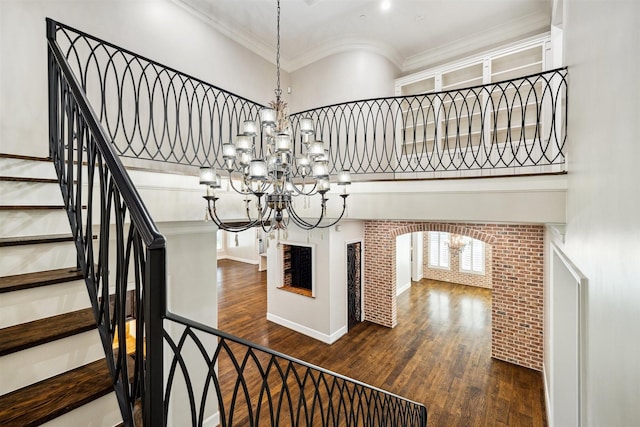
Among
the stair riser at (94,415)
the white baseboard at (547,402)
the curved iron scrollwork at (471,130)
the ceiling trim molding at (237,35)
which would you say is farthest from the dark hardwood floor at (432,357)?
the ceiling trim molding at (237,35)

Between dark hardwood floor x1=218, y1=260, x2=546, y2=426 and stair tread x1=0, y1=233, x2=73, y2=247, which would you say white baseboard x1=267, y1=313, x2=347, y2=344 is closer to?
dark hardwood floor x1=218, y1=260, x2=546, y2=426

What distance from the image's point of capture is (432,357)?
198 inches

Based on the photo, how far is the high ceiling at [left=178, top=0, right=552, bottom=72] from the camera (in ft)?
14.1

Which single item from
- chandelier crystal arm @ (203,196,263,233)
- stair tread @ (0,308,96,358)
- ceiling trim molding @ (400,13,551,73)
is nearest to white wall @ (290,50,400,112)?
ceiling trim molding @ (400,13,551,73)

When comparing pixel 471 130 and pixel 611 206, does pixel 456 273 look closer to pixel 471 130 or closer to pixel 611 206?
pixel 471 130

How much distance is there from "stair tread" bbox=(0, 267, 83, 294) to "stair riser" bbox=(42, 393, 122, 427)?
661 millimetres

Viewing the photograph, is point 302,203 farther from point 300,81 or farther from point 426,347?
point 426,347

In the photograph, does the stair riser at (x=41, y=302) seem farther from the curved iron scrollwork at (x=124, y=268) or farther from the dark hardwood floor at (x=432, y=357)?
the dark hardwood floor at (x=432, y=357)

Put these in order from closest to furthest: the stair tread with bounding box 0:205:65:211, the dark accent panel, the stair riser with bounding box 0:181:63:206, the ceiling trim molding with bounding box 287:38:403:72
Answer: the stair tread with bounding box 0:205:65:211
the stair riser with bounding box 0:181:63:206
the ceiling trim molding with bounding box 287:38:403:72
the dark accent panel

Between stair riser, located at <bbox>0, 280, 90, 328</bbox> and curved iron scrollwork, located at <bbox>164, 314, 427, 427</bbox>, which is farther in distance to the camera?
curved iron scrollwork, located at <bbox>164, 314, 427, 427</bbox>

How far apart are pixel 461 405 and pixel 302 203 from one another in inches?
140

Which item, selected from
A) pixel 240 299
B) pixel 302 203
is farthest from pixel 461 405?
pixel 240 299

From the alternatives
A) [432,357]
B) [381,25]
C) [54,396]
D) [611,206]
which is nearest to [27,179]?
[54,396]

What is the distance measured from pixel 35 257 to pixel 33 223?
28cm
